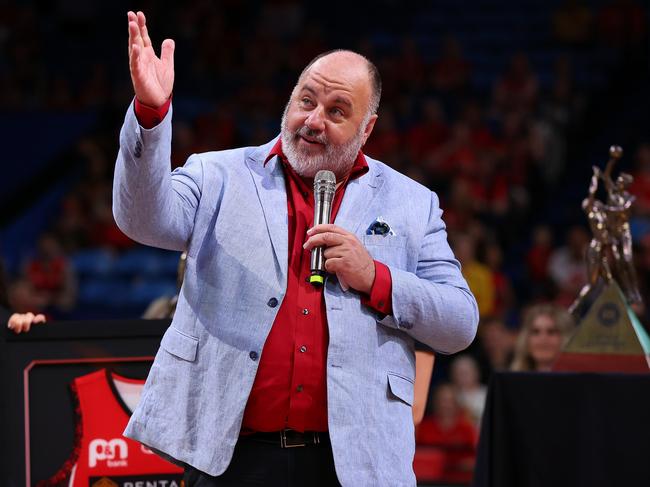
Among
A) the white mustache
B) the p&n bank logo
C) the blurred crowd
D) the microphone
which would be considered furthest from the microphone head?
the blurred crowd

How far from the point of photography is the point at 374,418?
291 cm

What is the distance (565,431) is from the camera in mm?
4039

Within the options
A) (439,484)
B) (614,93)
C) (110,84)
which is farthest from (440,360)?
Result: (110,84)

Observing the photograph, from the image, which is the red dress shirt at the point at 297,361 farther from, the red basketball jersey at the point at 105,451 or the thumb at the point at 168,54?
the red basketball jersey at the point at 105,451

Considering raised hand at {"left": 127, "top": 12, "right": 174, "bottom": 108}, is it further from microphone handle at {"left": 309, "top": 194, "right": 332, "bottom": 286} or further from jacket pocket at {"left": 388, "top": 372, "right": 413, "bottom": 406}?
jacket pocket at {"left": 388, "top": 372, "right": 413, "bottom": 406}

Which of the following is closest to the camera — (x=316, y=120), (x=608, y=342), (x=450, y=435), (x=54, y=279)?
(x=316, y=120)

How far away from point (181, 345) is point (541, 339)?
10.1 feet

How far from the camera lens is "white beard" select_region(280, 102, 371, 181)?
10.1ft

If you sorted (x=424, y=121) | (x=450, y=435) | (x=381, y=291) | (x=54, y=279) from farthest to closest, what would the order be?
(x=424, y=121)
(x=54, y=279)
(x=450, y=435)
(x=381, y=291)

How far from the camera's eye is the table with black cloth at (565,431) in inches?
156

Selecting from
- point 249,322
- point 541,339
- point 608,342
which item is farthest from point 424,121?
point 249,322

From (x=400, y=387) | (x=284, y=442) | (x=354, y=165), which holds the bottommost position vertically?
(x=284, y=442)

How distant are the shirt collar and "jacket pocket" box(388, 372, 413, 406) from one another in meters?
0.57

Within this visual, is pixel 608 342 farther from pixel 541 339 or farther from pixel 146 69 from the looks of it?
pixel 146 69
